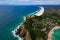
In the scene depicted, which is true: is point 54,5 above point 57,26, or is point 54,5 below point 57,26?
above

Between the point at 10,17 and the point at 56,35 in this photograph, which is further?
the point at 10,17

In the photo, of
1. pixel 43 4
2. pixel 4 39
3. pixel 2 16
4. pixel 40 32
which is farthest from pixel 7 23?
pixel 43 4

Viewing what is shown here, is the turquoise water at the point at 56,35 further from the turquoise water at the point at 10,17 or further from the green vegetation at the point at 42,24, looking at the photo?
the turquoise water at the point at 10,17

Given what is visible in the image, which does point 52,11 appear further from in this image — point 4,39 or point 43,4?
point 4,39

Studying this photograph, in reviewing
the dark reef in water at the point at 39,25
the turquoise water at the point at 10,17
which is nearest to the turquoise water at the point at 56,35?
the dark reef in water at the point at 39,25

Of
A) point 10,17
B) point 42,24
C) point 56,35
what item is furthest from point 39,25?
point 10,17

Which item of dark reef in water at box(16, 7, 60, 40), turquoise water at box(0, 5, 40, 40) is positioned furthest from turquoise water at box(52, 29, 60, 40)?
turquoise water at box(0, 5, 40, 40)

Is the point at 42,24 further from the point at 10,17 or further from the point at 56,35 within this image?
the point at 10,17

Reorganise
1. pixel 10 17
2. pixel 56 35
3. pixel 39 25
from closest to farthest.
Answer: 1. pixel 56 35
2. pixel 39 25
3. pixel 10 17
